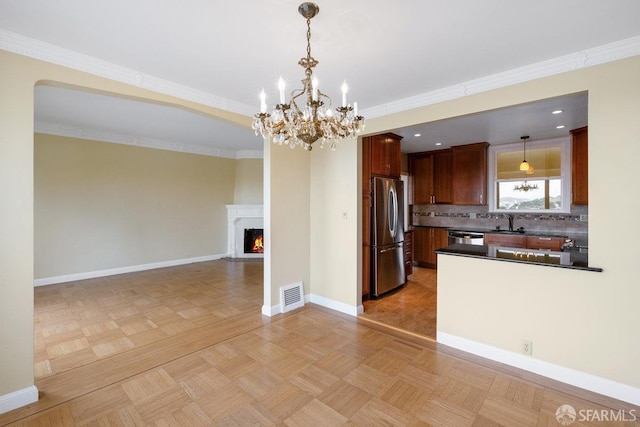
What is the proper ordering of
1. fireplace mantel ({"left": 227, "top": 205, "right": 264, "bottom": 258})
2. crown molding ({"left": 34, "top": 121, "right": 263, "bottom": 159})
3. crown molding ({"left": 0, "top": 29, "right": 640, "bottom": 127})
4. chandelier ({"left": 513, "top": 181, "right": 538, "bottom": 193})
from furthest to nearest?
fireplace mantel ({"left": 227, "top": 205, "right": 264, "bottom": 258}) → chandelier ({"left": 513, "top": 181, "right": 538, "bottom": 193}) → crown molding ({"left": 34, "top": 121, "right": 263, "bottom": 159}) → crown molding ({"left": 0, "top": 29, "right": 640, "bottom": 127})

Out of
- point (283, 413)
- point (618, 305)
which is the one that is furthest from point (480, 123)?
point (283, 413)

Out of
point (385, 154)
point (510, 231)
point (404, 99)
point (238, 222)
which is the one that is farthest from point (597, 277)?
point (238, 222)

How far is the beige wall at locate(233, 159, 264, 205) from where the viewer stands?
741 cm

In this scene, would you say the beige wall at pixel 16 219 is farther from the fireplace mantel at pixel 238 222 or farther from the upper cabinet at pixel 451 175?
the upper cabinet at pixel 451 175

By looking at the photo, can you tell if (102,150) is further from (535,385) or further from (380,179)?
(535,385)

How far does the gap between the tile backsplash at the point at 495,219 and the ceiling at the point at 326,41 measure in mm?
2629

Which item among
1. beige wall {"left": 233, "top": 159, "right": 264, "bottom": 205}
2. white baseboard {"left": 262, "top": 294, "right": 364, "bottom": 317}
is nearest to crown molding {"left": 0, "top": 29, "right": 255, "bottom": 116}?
white baseboard {"left": 262, "top": 294, "right": 364, "bottom": 317}

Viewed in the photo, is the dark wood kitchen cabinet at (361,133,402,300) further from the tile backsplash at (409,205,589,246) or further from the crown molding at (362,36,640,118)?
the tile backsplash at (409,205,589,246)

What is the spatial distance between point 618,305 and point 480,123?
2.90m

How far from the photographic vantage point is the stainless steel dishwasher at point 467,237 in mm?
5612

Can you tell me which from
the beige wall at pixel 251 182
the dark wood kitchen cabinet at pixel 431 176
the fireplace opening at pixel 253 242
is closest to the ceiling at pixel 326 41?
the dark wood kitchen cabinet at pixel 431 176

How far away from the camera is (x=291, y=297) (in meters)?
3.97

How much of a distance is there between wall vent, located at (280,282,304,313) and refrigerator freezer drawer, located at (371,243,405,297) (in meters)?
1.10

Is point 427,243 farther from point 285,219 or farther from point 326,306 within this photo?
point 285,219
